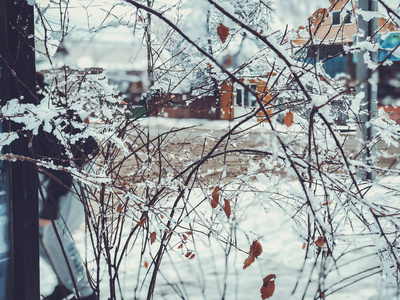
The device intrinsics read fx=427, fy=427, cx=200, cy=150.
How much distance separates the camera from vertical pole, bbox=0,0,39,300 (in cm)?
184

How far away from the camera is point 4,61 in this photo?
1.86 meters


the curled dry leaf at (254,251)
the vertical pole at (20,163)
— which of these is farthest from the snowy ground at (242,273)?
the vertical pole at (20,163)

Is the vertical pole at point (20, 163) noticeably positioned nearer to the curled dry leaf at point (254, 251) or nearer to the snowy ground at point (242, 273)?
the snowy ground at point (242, 273)

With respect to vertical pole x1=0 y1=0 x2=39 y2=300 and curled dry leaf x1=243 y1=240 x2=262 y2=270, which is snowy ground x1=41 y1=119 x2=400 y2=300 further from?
vertical pole x1=0 y1=0 x2=39 y2=300

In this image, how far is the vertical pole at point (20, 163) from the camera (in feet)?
6.05

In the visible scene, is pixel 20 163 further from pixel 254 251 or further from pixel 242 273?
pixel 242 273

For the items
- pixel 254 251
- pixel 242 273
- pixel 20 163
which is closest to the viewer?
pixel 254 251

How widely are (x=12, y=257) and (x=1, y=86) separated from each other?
77cm

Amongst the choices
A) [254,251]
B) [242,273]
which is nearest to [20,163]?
[254,251]

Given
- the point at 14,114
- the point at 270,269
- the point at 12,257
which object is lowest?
the point at 270,269

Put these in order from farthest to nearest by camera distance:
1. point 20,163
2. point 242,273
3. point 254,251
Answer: point 242,273 < point 20,163 < point 254,251

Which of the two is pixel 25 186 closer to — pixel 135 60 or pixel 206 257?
pixel 135 60

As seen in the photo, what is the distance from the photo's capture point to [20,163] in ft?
6.24

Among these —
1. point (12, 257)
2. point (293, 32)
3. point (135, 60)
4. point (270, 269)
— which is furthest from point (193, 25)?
point (270, 269)
